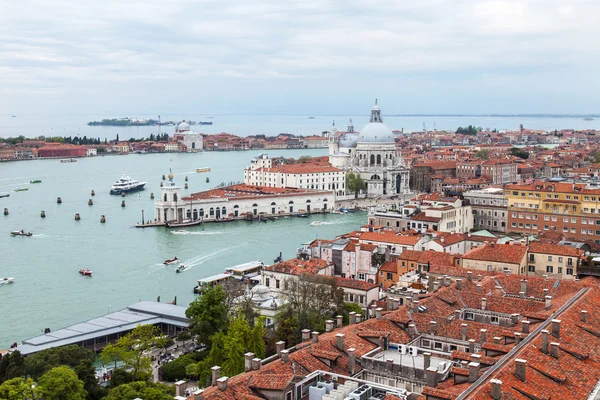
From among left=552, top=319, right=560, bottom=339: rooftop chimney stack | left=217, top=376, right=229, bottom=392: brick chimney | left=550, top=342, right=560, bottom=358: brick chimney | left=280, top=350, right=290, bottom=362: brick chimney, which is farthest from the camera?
left=552, top=319, right=560, bottom=339: rooftop chimney stack

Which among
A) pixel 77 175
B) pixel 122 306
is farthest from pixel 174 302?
pixel 77 175

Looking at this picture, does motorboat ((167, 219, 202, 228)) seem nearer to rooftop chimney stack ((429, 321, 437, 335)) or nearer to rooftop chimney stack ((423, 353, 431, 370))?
rooftop chimney stack ((429, 321, 437, 335))

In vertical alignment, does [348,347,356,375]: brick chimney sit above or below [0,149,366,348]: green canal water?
above

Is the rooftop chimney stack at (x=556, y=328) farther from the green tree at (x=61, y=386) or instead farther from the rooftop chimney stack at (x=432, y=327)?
the green tree at (x=61, y=386)

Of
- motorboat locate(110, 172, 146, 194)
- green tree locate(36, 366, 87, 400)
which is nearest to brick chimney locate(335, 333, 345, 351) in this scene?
green tree locate(36, 366, 87, 400)

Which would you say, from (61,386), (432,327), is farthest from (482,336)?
(61,386)

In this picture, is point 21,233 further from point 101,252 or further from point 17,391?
point 17,391
